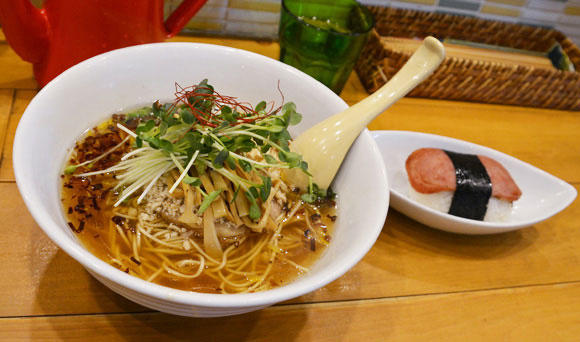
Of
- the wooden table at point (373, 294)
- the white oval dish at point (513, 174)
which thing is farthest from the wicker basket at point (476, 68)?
the wooden table at point (373, 294)

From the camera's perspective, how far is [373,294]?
953mm

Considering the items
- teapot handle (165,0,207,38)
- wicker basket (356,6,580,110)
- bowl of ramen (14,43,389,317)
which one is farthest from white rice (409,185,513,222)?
teapot handle (165,0,207,38)

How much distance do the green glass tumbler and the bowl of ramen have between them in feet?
1.26

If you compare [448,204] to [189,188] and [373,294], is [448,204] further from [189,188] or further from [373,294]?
[189,188]

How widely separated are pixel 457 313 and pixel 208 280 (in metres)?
0.58

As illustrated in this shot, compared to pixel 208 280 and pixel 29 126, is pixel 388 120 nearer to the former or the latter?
pixel 208 280

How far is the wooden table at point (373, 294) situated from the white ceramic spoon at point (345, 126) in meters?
0.26

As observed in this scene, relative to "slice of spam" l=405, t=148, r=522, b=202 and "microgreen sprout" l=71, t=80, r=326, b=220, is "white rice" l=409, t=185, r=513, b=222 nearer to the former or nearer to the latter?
"slice of spam" l=405, t=148, r=522, b=202

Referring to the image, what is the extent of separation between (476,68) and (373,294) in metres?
1.04

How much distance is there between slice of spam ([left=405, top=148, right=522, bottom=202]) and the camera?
112 centimetres

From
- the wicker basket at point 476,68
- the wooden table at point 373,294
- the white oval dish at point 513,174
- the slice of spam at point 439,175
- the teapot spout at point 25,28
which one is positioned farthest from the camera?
the wicker basket at point 476,68

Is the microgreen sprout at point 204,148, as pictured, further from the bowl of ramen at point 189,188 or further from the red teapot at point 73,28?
the red teapot at point 73,28

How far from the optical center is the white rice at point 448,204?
112 cm

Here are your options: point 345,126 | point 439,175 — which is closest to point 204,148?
point 345,126
